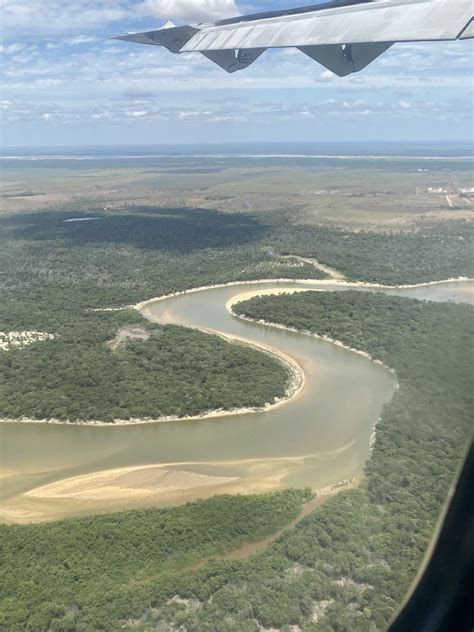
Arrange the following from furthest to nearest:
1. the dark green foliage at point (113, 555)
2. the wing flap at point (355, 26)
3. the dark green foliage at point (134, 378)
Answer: the dark green foliage at point (134, 378), the dark green foliage at point (113, 555), the wing flap at point (355, 26)

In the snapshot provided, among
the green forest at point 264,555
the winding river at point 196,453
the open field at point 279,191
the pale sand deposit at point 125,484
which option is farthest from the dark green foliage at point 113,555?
the open field at point 279,191

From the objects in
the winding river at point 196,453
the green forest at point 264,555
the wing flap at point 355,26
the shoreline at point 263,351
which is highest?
the wing flap at point 355,26

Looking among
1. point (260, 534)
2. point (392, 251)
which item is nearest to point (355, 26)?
point (260, 534)

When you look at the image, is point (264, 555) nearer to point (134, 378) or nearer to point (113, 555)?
point (113, 555)

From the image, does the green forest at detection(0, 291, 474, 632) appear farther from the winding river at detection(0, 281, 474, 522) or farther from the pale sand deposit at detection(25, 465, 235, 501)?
the pale sand deposit at detection(25, 465, 235, 501)

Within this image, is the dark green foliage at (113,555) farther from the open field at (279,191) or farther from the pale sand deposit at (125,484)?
the open field at (279,191)

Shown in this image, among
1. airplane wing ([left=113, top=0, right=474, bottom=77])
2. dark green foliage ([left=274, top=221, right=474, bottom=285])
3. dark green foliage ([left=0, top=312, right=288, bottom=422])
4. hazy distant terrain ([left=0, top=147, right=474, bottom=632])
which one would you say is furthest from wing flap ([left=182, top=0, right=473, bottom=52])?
dark green foliage ([left=274, top=221, right=474, bottom=285])

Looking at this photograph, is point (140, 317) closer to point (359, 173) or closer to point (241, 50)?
point (241, 50)
